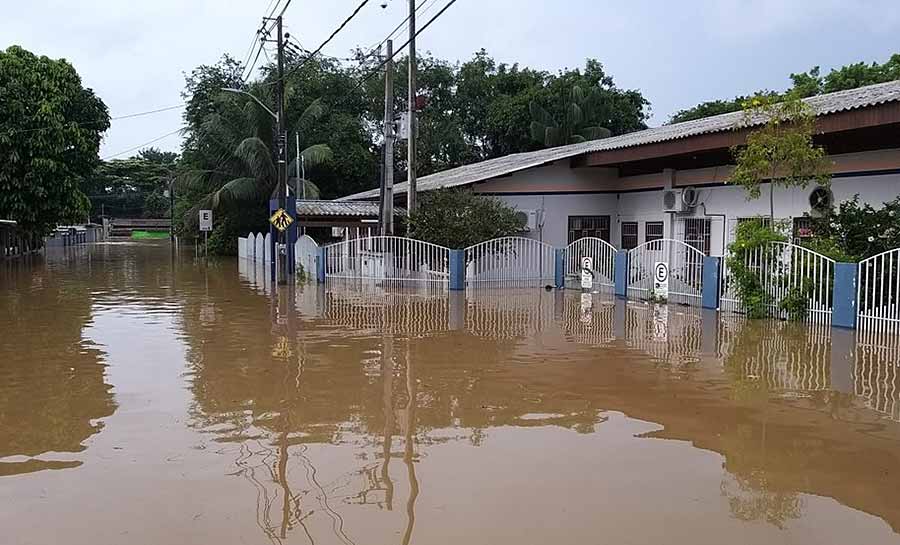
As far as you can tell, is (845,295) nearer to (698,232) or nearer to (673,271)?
(673,271)

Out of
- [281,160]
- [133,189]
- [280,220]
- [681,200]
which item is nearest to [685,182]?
[681,200]

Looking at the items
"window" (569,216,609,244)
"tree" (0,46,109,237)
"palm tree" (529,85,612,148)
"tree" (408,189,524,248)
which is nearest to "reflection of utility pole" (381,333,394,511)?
"tree" (408,189,524,248)

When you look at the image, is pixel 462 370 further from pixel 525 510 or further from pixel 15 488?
pixel 15 488

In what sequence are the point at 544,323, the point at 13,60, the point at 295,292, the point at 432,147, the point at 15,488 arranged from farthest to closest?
the point at 432,147 < the point at 13,60 < the point at 295,292 < the point at 544,323 < the point at 15,488

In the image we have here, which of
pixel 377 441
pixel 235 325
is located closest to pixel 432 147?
pixel 235 325

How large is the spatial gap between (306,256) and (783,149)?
14.5m

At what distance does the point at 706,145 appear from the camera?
57.9 feet

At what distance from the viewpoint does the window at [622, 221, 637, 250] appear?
76.6 feet

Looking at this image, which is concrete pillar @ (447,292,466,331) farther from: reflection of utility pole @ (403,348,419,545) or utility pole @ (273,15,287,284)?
utility pole @ (273,15,287,284)

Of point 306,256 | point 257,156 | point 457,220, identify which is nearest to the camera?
point 457,220

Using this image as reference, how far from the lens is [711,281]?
50.7 ft

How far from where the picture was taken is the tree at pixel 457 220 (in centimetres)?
2115

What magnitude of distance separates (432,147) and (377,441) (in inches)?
1434

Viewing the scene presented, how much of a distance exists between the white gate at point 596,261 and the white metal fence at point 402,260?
3.06 metres
